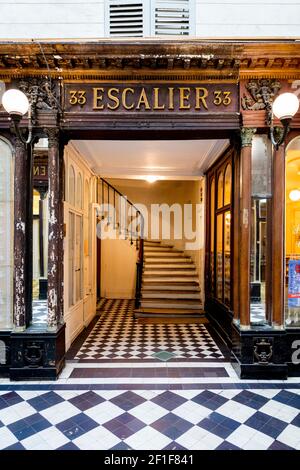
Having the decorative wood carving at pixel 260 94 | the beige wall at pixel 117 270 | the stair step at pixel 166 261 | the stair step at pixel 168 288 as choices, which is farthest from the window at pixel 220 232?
the beige wall at pixel 117 270

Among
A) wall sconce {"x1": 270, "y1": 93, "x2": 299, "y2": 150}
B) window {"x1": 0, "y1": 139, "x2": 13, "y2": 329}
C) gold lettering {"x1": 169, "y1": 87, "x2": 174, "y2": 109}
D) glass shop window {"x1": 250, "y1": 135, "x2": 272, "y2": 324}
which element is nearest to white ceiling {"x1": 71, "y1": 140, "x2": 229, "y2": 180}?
glass shop window {"x1": 250, "y1": 135, "x2": 272, "y2": 324}

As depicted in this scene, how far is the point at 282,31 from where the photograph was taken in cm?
385

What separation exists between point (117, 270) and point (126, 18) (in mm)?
6726

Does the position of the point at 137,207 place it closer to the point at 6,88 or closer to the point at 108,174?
the point at 108,174

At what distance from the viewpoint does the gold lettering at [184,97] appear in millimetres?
3729

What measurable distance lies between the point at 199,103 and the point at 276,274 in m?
2.38

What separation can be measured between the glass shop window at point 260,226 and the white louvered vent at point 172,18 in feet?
5.72

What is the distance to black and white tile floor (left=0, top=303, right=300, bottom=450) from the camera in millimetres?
2525

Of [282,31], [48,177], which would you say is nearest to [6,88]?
[48,177]

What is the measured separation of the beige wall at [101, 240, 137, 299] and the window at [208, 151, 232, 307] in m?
3.23

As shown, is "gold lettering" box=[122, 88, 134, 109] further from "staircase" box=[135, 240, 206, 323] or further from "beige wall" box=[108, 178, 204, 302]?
"beige wall" box=[108, 178, 204, 302]

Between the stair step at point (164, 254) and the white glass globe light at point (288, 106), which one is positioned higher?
the white glass globe light at point (288, 106)

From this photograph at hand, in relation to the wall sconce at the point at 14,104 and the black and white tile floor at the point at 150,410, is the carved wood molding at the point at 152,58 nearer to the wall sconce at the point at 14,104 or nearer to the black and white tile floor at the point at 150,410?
the wall sconce at the point at 14,104

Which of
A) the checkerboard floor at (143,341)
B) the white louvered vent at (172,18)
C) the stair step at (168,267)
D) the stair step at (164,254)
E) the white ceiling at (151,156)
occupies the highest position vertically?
the white louvered vent at (172,18)
